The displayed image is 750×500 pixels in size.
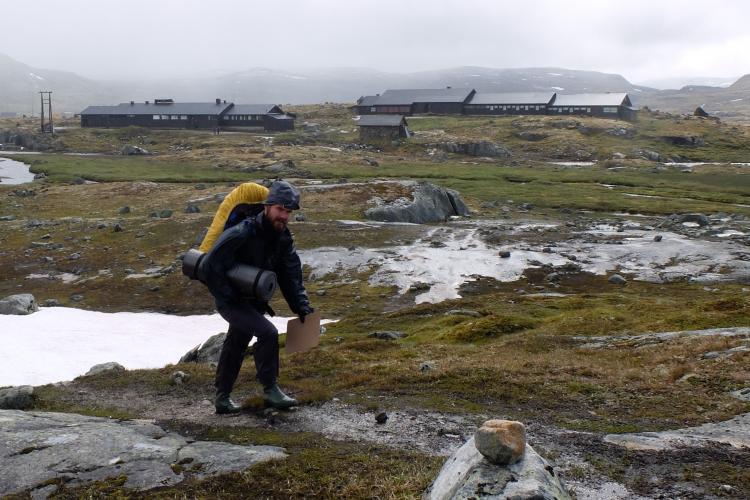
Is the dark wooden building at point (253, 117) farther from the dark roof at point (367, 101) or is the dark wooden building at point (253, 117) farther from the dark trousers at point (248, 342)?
the dark trousers at point (248, 342)

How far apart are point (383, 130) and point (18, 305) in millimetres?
118935

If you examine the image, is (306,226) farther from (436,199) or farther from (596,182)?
(596,182)

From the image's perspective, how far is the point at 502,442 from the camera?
707 centimetres

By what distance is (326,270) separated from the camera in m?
44.2

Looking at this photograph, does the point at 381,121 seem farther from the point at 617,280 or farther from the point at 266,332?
the point at 266,332

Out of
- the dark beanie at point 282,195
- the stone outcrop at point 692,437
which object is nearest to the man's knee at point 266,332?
the dark beanie at point 282,195

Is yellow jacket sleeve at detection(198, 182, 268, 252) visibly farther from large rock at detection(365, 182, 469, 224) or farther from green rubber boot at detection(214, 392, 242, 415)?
large rock at detection(365, 182, 469, 224)

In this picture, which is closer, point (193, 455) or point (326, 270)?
point (193, 455)

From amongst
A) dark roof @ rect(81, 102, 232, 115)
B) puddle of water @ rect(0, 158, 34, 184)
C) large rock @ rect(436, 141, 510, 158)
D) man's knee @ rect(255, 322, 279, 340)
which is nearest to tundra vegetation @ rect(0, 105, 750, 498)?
man's knee @ rect(255, 322, 279, 340)

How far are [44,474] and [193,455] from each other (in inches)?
84.6

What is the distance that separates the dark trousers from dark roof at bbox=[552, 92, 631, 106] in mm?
180921

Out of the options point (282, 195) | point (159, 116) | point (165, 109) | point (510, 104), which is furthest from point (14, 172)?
point (510, 104)

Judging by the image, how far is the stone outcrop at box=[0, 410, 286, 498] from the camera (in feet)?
29.1

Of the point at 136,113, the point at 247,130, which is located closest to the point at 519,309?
the point at 247,130
